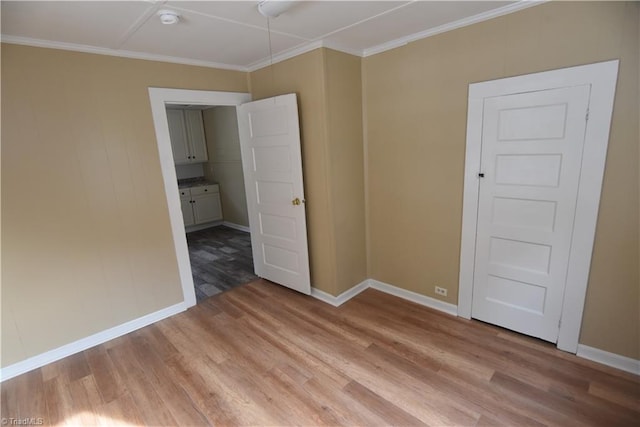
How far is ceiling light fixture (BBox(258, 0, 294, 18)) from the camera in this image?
1677 millimetres

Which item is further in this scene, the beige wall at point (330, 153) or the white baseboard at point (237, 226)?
the white baseboard at point (237, 226)

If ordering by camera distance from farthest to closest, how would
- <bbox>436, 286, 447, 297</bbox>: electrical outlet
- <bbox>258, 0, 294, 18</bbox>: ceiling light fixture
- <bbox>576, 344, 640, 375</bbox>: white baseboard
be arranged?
<bbox>436, 286, 447, 297</bbox>: electrical outlet → <bbox>576, 344, 640, 375</bbox>: white baseboard → <bbox>258, 0, 294, 18</bbox>: ceiling light fixture

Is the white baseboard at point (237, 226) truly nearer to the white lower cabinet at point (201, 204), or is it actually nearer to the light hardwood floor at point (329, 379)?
the white lower cabinet at point (201, 204)

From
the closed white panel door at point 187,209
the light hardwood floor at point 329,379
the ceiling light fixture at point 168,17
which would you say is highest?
the ceiling light fixture at point 168,17

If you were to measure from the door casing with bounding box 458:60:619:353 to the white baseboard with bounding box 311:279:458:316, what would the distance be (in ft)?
1.83

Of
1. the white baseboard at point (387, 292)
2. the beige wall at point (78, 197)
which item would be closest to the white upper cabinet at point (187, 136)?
the beige wall at point (78, 197)

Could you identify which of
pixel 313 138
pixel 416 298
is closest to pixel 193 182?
pixel 313 138

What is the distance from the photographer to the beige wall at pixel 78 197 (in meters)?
2.15

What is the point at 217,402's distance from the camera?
192 cm

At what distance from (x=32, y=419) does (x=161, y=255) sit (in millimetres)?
1342

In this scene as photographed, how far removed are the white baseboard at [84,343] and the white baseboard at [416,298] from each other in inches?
78.2

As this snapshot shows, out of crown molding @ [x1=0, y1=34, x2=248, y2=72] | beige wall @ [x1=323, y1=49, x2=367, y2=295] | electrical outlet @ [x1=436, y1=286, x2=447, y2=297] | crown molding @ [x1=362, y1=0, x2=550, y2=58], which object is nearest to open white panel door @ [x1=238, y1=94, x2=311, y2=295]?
beige wall @ [x1=323, y1=49, x2=367, y2=295]

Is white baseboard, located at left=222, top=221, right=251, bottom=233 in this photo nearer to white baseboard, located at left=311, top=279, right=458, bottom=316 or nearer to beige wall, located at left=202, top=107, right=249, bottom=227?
beige wall, located at left=202, top=107, right=249, bottom=227

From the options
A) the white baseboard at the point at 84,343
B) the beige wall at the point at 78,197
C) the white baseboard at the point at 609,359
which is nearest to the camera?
the white baseboard at the point at 609,359
